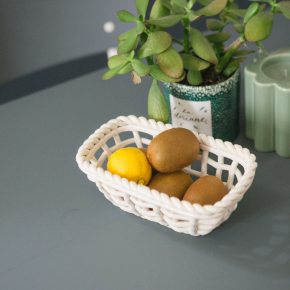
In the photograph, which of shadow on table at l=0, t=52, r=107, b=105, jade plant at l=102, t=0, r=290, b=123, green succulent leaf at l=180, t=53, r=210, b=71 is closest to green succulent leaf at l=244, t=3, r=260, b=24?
jade plant at l=102, t=0, r=290, b=123

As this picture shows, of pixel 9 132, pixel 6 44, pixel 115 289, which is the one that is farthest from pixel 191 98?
pixel 6 44

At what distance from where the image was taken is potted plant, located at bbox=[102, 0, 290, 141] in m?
0.61

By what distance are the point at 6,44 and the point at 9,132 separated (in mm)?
279

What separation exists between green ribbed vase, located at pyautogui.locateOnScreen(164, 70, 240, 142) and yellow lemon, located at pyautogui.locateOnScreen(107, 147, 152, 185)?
160 mm

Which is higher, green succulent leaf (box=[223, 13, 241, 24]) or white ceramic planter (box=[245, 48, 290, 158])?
green succulent leaf (box=[223, 13, 241, 24])

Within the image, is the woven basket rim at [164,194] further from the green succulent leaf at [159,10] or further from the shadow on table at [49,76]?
the shadow on table at [49,76]

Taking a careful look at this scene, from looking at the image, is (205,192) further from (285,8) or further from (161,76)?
(285,8)

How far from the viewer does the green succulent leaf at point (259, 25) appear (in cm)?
60

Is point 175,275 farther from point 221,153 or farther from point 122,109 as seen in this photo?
point 122,109

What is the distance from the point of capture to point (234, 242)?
59 cm

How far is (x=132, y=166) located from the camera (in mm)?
589

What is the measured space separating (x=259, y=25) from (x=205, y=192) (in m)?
0.30

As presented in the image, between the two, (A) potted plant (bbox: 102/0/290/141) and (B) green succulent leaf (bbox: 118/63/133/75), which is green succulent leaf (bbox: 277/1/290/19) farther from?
(B) green succulent leaf (bbox: 118/63/133/75)

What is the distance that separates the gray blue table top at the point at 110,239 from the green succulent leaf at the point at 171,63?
0.25m
